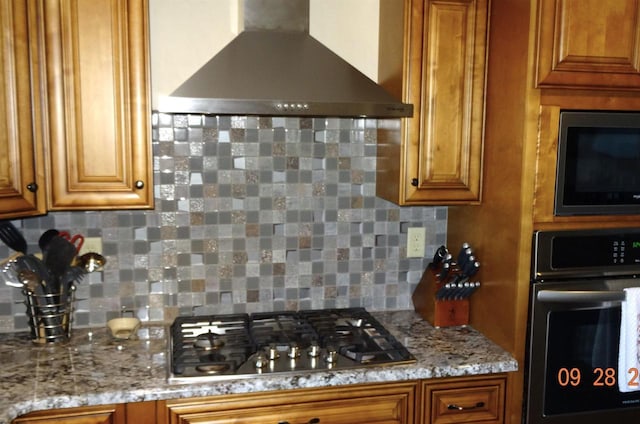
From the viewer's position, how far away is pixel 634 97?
1.90 metres

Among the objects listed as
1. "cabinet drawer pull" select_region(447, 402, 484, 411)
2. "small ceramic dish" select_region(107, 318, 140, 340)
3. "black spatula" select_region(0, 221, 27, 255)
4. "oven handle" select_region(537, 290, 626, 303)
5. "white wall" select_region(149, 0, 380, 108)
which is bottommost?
"cabinet drawer pull" select_region(447, 402, 484, 411)

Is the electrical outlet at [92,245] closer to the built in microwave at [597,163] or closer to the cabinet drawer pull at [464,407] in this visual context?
the cabinet drawer pull at [464,407]

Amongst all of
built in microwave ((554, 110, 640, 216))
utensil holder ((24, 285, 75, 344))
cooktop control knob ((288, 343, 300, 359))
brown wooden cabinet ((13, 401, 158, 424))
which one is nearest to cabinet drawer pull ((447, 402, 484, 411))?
cooktop control knob ((288, 343, 300, 359))

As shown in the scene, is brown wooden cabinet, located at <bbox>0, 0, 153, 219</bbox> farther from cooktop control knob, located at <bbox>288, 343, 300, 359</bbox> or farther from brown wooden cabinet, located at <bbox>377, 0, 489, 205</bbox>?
brown wooden cabinet, located at <bbox>377, 0, 489, 205</bbox>

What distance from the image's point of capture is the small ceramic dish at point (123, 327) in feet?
6.75

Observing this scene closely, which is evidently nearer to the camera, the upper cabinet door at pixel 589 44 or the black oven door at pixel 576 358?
the upper cabinet door at pixel 589 44

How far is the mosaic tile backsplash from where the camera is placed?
2.20m

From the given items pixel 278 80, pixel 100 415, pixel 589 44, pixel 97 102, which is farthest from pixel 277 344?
pixel 589 44

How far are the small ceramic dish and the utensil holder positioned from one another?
0.15 metres

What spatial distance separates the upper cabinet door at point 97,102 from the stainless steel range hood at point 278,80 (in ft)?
0.74

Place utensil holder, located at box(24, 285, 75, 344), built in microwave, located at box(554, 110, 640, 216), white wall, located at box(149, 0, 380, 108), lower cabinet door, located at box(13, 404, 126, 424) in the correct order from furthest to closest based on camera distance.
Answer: white wall, located at box(149, 0, 380, 108), utensil holder, located at box(24, 285, 75, 344), built in microwave, located at box(554, 110, 640, 216), lower cabinet door, located at box(13, 404, 126, 424)

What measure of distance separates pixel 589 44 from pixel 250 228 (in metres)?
1.31

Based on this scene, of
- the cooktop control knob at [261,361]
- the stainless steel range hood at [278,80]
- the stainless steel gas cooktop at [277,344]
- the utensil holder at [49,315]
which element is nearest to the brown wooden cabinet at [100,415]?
the stainless steel gas cooktop at [277,344]

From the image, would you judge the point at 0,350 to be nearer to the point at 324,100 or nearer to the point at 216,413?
the point at 216,413
